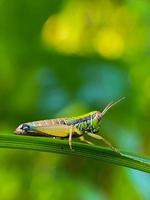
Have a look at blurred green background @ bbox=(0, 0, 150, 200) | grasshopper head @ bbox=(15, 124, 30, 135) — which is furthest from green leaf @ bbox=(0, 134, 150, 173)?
blurred green background @ bbox=(0, 0, 150, 200)

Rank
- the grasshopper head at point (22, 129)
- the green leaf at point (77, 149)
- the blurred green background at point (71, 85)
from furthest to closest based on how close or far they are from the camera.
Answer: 1. the blurred green background at point (71, 85)
2. the grasshopper head at point (22, 129)
3. the green leaf at point (77, 149)

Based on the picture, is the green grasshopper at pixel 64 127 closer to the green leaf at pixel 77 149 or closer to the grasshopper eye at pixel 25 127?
the grasshopper eye at pixel 25 127

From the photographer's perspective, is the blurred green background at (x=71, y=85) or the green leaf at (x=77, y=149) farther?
the blurred green background at (x=71, y=85)

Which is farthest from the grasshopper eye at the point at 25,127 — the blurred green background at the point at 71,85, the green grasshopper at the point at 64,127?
the blurred green background at the point at 71,85

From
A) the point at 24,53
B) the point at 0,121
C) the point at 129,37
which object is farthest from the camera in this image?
the point at 129,37

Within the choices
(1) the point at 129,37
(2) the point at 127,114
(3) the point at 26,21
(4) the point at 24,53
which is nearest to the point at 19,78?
(4) the point at 24,53

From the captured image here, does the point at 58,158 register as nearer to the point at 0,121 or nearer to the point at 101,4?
the point at 0,121

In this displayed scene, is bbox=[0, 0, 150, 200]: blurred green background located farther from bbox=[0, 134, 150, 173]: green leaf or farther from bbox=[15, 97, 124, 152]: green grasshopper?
bbox=[0, 134, 150, 173]: green leaf
